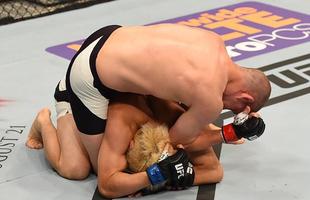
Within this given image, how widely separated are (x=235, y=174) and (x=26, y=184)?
0.70 meters

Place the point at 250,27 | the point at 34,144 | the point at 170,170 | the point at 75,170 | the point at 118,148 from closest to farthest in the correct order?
1. the point at 170,170
2. the point at 118,148
3. the point at 75,170
4. the point at 34,144
5. the point at 250,27

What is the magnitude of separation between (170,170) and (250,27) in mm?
1918

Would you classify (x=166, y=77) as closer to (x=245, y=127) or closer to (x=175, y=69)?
(x=175, y=69)

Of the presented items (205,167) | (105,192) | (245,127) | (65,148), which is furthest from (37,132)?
(245,127)

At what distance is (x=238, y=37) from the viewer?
3352 millimetres

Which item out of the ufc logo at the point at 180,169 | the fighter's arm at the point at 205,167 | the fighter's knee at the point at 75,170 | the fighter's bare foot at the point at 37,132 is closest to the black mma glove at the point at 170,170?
the ufc logo at the point at 180,169

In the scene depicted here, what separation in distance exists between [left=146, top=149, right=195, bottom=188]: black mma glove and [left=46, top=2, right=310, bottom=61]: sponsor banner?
133 centimetres

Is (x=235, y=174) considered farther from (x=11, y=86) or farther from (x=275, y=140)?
(x=11, y=86)

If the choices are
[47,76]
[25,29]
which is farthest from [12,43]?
[47,76]

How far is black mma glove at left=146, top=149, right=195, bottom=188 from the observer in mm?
1774

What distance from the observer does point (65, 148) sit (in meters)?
2.05

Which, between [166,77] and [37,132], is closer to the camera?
[166,77]

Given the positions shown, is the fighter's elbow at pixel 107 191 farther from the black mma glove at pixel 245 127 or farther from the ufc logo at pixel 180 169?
the black mma glove at pixel 245 127

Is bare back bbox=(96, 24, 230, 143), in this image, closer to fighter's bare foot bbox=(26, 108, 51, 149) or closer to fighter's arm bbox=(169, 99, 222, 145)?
fighter's arm bbox=(169, 99, 222, 145)
